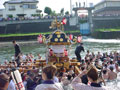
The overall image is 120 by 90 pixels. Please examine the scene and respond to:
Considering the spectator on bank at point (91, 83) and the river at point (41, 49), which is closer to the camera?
the spectator on bank at point (91, 83)

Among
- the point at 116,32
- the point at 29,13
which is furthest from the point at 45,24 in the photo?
the point at 116,32

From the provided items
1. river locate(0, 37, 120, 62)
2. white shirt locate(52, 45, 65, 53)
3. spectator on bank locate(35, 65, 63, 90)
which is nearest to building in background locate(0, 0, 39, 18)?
river locate(0, 37, 120, 62)

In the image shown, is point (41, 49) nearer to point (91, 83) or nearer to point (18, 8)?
point (91, 83)

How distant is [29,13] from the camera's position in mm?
66188

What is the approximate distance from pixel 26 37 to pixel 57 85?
1698 inches

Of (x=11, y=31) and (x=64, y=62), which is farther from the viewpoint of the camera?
(x=11, y=31)

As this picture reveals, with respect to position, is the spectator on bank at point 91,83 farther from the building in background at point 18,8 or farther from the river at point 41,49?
the building in background at point 18,8

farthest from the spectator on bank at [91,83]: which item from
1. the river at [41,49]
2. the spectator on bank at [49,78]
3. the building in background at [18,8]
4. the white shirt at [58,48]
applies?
the building in background at [18,8]

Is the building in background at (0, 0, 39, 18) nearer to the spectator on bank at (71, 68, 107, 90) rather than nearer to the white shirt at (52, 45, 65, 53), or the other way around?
the white shirt at (52, 45, 65, 53)

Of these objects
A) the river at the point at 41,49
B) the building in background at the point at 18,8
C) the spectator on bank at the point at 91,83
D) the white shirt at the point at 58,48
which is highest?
the building in background at the point at 18,8

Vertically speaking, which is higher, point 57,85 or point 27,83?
point 57,85

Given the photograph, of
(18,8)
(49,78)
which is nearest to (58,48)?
(49,78)

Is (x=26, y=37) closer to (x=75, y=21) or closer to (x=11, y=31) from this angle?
(x=11, y=31)

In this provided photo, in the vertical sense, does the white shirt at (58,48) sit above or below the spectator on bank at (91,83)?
below
